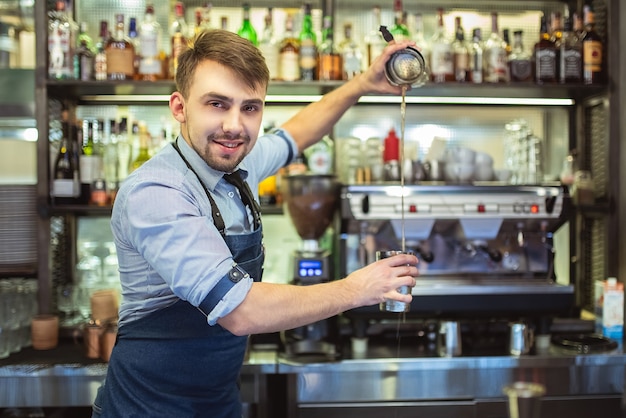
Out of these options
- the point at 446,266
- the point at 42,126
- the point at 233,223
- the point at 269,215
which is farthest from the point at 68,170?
the point at 446,266

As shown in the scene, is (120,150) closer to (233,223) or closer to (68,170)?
(68,170)

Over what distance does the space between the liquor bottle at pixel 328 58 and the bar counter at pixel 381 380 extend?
3.74 feet

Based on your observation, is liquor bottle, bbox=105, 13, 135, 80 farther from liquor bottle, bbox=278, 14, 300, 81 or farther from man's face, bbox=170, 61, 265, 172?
man's face, bbox=170, 61, 265, 172

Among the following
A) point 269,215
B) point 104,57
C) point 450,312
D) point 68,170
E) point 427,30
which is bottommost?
point 450,312

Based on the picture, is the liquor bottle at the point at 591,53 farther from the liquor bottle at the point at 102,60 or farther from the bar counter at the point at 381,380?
the liquor bottle at the point at 102,60

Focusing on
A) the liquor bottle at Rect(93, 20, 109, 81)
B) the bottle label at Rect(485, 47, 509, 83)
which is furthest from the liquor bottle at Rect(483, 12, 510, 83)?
the liquor bottle at Rect(93, 20, 109, 81)

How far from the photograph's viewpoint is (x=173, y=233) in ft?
4.70

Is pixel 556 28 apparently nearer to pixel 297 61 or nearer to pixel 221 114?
pixel 297 61

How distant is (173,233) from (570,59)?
212 cm

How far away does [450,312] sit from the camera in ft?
8.68

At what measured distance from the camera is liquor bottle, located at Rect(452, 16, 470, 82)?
9.55 feet

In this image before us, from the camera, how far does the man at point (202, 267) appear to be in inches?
56.4

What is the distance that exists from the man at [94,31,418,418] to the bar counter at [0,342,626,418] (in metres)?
0.55

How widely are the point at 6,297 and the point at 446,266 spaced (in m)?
1.71
